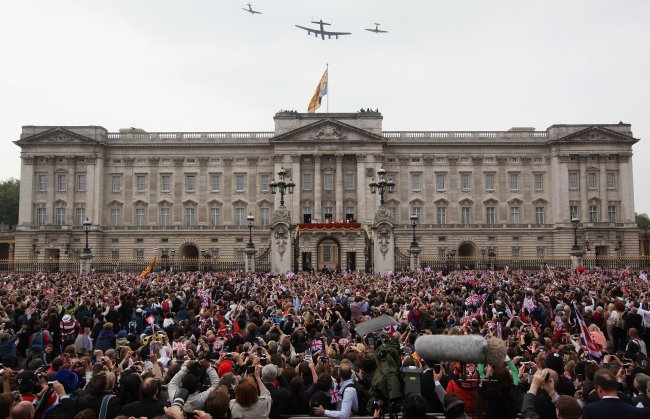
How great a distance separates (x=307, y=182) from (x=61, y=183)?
30.9 metres

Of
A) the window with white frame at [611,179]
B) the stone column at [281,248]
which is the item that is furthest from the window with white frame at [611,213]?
the stone column at [281,248]

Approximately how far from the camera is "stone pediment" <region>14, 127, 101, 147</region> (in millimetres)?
69875

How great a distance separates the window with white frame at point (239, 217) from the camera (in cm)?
7206

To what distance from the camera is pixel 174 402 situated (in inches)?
291

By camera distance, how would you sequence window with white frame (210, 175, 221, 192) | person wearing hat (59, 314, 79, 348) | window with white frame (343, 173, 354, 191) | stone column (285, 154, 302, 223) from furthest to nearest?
1. window with white frame (210, 175, 221, 192)
2. window with white frame (343, 173, 354, 191)
3. stone column (285, 154, 302, 223)
4. person wearing hat (59, 314, 79, 348)

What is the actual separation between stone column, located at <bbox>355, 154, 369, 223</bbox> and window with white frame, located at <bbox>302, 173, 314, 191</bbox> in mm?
5821

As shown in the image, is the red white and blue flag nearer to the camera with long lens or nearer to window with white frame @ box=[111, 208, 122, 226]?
the camera with long lens

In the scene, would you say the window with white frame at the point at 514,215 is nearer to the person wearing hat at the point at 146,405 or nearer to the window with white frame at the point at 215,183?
the window with white frame at the point at 215,183

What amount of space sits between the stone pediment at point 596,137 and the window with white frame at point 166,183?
49257 millimetres

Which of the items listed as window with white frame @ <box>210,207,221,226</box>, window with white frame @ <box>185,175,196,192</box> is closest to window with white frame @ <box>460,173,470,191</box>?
window with white frame @ <box>210,207,221,226</box>

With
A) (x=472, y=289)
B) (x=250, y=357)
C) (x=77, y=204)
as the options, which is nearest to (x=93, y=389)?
(x=250, y=357)

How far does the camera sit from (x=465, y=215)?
72.2 meters

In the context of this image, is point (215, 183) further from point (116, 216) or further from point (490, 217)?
point (490, 217)

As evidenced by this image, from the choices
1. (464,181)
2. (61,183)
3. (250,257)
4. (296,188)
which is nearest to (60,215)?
(61,183)
